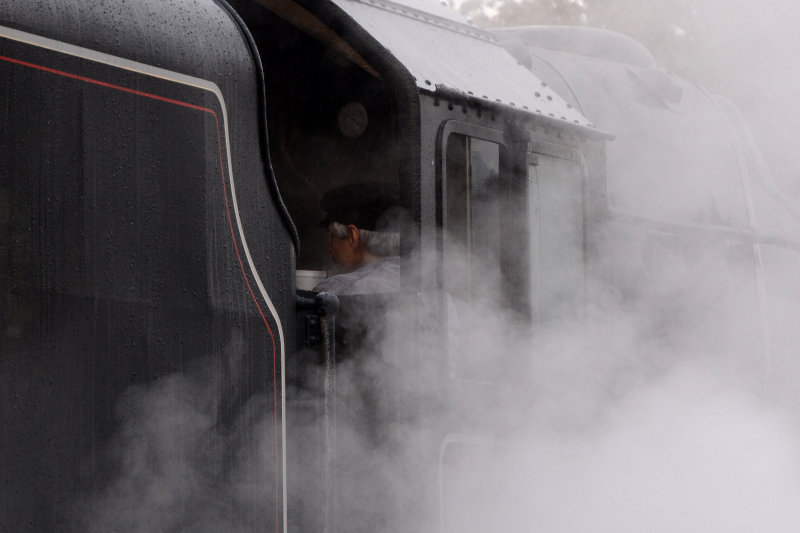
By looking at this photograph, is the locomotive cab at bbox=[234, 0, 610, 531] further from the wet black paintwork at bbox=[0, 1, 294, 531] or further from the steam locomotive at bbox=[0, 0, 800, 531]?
the wet black paintwork at bbox=[0, 1, 294, 531]

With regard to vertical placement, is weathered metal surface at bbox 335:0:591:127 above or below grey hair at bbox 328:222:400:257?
above

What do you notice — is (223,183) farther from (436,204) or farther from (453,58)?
(453,58)

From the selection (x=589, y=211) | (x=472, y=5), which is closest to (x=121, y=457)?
(x=589, y=211)

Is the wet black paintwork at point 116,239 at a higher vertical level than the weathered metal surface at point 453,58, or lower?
lower

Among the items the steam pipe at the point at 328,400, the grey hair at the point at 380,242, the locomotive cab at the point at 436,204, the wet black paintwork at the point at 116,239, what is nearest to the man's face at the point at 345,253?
the grey hair at the point at 380,242

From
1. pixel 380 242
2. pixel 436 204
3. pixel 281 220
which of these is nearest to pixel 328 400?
pixel 281 220

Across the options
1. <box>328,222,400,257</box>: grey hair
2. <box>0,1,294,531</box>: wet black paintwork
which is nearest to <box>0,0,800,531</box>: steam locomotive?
<box>0,1,294,531</box>: wet black paintwork

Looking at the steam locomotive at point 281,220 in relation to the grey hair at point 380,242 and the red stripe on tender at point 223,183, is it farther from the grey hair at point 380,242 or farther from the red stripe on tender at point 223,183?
the grey hair at point 380,242

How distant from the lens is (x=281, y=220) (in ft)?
8.17

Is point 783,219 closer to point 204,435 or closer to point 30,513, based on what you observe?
point 204,435

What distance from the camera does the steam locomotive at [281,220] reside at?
194 centimetres

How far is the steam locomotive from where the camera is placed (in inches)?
76.3

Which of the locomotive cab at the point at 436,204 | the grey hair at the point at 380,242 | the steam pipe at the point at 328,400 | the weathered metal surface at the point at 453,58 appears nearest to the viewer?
the steam pipe at the point at 328,400

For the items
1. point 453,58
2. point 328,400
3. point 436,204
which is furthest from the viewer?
point 453,58
